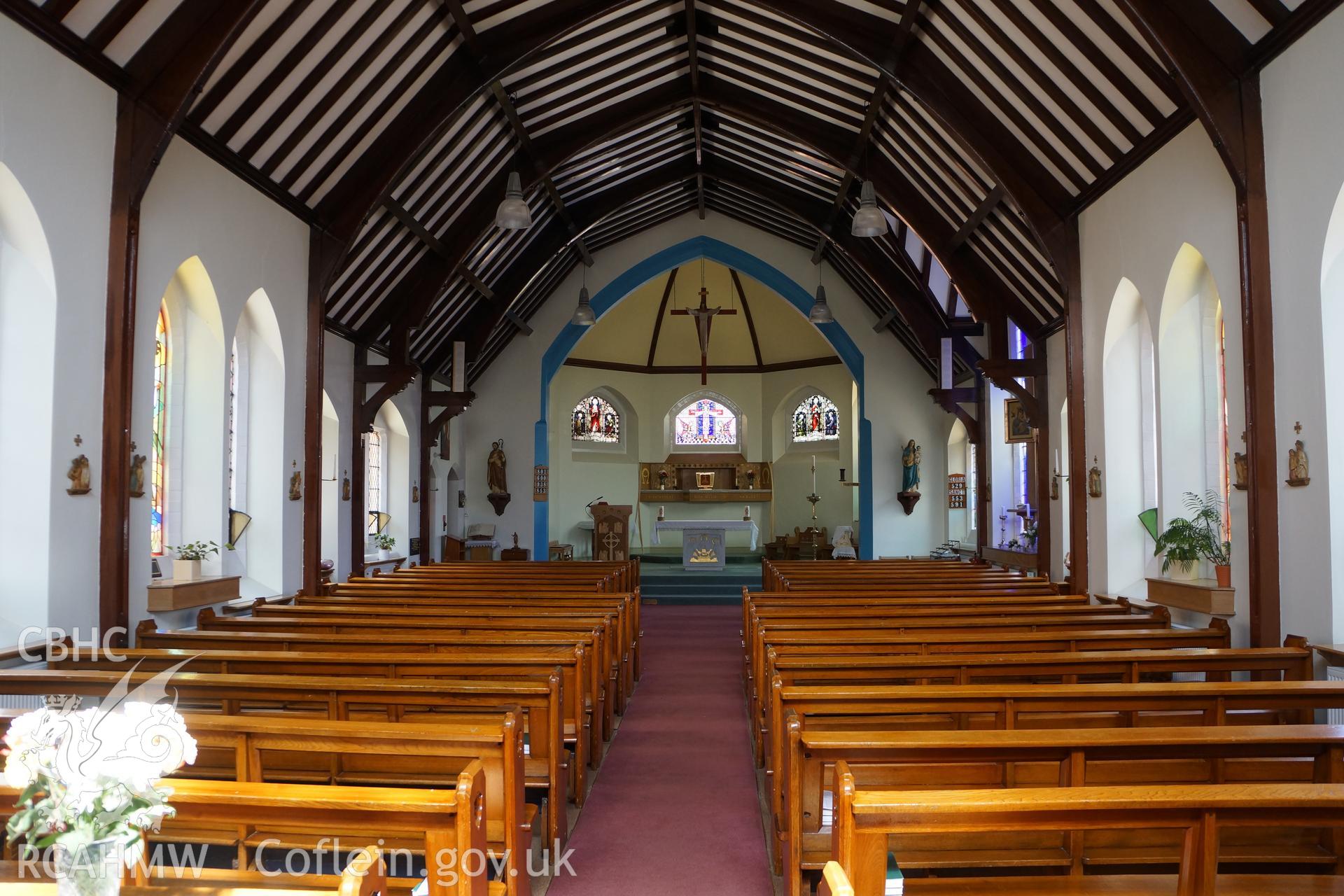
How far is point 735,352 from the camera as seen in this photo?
22.4m

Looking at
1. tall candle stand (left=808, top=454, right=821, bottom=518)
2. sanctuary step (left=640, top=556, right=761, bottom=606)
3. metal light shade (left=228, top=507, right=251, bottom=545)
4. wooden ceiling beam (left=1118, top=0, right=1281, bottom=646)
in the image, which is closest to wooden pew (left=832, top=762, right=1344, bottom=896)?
wooden ceiling beam (left=1118, top=0, right=1281, bottom=646)

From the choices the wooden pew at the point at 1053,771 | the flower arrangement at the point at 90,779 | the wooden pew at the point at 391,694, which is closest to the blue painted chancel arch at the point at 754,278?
the wooden pew at the point at 391,694

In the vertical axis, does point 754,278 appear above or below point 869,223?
above

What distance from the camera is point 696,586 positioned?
52.0 feet

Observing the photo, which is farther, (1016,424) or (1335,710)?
(1016,424)

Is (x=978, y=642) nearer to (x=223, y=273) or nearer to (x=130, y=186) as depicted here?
(x=130, y=186)

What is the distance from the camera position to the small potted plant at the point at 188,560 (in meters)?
7.97

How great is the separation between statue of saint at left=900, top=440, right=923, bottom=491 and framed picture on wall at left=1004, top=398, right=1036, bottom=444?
10.1ft

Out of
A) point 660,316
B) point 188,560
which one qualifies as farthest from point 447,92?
point 660,316

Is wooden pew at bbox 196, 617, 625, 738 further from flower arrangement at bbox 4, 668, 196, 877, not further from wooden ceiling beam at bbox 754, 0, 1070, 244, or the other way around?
wooden ceiling beam at bbox 754, 0, 1070, 244

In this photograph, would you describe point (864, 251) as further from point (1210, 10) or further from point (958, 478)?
point (1210, 10)

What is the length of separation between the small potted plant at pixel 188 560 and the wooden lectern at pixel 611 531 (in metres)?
9.89

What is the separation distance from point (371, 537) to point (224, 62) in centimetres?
867

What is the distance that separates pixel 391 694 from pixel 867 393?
553 inches
